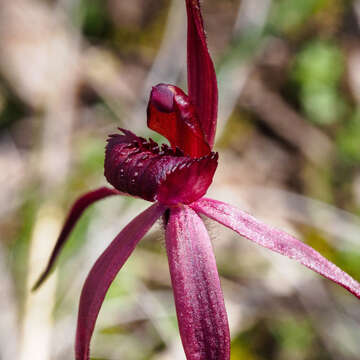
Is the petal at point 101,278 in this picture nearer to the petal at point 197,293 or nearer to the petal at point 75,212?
the petal at point 197,293

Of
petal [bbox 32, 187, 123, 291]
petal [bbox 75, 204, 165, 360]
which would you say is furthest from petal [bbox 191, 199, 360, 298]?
petal [bbox 32, 187, 123, 291]

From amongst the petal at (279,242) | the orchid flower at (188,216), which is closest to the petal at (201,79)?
the orchid flower at (188,216)

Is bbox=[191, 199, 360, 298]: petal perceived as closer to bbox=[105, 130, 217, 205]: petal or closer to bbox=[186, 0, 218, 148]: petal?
bbox=[105, 130, 217, 205]: petal

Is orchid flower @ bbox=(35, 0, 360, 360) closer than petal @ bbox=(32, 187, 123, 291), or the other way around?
orchid flower @ bbox=(35, 0, 360, 360)

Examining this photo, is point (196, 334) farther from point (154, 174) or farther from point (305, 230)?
point (305, 230)

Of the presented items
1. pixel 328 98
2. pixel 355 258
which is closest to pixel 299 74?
pixel 328 98

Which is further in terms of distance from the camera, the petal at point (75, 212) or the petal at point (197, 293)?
the petal at point (75, 212)

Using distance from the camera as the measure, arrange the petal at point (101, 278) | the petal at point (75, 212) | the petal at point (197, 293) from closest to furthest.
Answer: the petal at point (197, 293)
the petal at point (101, 278)
the petal at point (75, 212)
